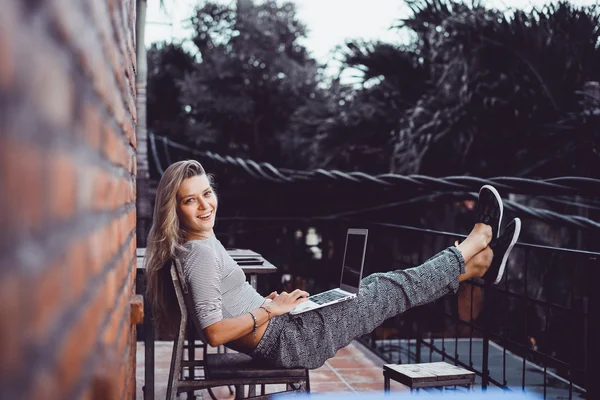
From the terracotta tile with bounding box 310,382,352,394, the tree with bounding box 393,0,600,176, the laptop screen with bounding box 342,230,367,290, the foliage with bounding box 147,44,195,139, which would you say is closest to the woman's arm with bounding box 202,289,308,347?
the laptop screen with bounding box 342,230,367,290

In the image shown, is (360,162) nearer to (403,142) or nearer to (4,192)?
(403,142)

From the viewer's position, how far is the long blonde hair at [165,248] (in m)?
2.45

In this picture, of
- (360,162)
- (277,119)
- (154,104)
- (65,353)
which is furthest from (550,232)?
(154,104)

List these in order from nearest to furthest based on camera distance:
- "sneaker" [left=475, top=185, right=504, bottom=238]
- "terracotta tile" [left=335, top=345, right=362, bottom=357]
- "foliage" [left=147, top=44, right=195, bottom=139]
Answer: "sneaker" [left=475, top=185, right=504, bottom=238]
"terracotta tile" [left=335, top=345, right=362, bottom=357]
"foliage" [left=147, top=44, right=195, bottom=139]

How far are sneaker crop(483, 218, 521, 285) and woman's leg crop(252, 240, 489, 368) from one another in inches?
2.5

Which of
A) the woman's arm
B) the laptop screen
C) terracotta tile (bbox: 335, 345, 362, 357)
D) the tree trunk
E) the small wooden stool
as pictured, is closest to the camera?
the woman's arm

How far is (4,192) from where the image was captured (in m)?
0.40

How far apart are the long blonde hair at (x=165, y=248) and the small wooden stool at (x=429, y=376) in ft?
2.85

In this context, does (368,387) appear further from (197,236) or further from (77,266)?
(77,266)

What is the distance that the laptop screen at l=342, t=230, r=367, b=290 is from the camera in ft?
8.77

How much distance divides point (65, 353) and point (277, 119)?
1965 centimetres

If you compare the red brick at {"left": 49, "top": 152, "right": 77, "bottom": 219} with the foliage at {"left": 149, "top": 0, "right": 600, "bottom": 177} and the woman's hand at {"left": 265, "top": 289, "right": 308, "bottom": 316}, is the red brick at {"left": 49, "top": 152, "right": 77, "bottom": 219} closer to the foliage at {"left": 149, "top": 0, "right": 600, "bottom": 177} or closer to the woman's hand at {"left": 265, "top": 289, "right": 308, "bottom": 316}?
the woman's hand at {"left": 265, "top": 289, "right": 308, "bottom": 316}

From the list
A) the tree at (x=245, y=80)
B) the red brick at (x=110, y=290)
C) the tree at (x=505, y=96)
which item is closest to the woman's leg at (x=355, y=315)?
the red brick at (x=110, y=290)

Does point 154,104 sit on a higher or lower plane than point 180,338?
higher
